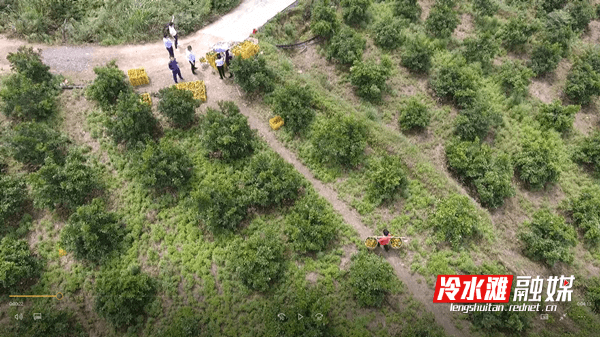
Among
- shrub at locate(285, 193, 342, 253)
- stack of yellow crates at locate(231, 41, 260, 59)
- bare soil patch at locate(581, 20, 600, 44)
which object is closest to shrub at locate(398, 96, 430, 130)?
shrub at locate(285, 193, 342, 253)

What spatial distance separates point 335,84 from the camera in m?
24.7

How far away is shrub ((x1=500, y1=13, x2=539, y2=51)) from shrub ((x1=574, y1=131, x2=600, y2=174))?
27.3 feet

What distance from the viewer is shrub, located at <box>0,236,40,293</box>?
1578 centimetres

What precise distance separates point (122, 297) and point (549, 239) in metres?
20.0

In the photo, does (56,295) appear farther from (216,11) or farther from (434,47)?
(434,47)

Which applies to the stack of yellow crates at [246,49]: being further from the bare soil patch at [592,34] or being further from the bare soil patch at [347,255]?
the bare soil patch at [592,34]

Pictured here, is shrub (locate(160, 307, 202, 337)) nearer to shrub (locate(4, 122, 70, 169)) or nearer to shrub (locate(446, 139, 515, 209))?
shrub (locate(4, 122, 70, 169))

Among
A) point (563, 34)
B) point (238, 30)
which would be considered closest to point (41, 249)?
point (238, 30)

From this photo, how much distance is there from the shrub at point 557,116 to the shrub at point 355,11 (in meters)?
14.0

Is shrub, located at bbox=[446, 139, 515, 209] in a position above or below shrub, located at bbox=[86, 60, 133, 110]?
below

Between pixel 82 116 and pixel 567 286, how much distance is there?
2774 cm

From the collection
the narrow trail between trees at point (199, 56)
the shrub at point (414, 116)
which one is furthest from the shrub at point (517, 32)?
the narrow trail between trees at point (199, 56)

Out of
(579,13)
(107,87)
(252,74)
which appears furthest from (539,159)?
(107,87)

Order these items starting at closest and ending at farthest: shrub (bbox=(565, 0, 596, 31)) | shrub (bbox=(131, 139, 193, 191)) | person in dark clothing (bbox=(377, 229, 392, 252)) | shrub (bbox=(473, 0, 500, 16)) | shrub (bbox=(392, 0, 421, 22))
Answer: person in dark clothing (bbox=(377, 229, 392, 252)), shrub (bbox=(131, 139, 193, 191)), shrub (bbox=(392, 0, 421, 22)), shrub (bbox=(565, 0, 596, 31)), shrub (bbox=(473, 0, 500, 16))
